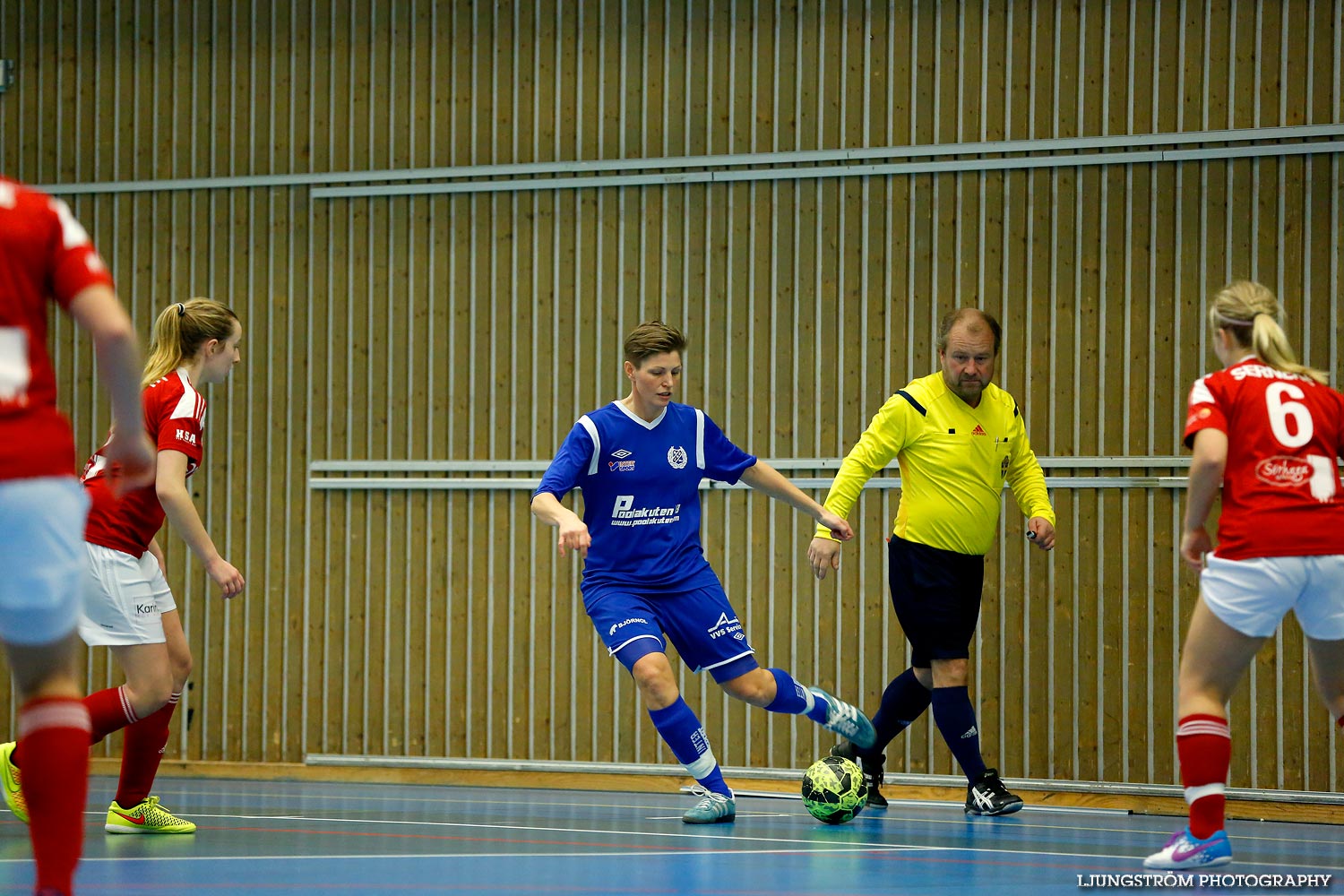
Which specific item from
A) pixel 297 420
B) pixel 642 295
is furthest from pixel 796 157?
pixel 297 420

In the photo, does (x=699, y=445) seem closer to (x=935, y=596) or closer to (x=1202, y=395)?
(x=935, y=596)

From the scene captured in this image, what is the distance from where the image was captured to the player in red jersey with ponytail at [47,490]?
2.92 meters

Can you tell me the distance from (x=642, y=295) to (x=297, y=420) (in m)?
2.27

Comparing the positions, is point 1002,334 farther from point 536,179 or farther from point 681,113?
point 536,179

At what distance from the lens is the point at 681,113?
8.55 m

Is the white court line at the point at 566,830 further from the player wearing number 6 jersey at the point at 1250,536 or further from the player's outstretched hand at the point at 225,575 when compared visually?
the player's outstretched hand at the point at 225,575

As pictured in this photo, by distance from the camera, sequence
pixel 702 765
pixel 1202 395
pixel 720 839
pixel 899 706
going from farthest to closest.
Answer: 1. pixel 899 706
2. pixel 702 765
3. pixel 720 839
4. pixel 1202 395

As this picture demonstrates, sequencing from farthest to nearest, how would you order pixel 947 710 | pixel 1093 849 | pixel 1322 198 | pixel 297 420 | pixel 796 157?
pixel 297 420 < pixel 796 157 < pixel 1322 198 < pixel 947 710 < pixel 1093 849

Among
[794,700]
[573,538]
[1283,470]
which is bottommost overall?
[794,700]

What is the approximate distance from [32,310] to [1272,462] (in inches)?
131

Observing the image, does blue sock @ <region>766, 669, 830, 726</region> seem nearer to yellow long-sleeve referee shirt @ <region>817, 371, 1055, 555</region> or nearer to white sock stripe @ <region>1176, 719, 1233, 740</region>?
yellow long-sleeve referee shirt @ <region>817, 371, 1055, 555</region>

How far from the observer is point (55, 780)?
3.05 metres

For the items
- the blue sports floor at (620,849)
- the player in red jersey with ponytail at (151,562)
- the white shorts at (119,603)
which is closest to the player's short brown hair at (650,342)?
the player in red jersey with ponytail at (151,562)

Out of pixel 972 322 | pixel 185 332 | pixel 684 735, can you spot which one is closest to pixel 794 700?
pixel 684 735
